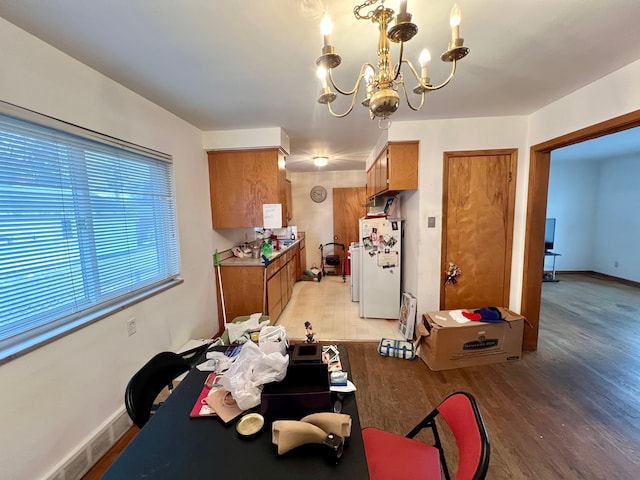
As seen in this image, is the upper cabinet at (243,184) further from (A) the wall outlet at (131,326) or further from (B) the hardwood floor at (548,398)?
(B) the hardwood floor at (548,398)

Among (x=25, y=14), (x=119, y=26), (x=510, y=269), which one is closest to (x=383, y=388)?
(x=510, y=269)

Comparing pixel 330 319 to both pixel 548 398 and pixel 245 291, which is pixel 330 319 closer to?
pixel 245 291

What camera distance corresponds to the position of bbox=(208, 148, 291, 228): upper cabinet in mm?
2891

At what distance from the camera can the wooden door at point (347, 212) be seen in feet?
18.2

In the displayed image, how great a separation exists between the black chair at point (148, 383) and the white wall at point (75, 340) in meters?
0.55

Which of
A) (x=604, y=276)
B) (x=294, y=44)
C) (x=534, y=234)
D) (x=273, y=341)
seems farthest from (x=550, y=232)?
(x=273, y=341)

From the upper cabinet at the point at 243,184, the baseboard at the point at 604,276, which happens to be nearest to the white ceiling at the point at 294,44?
the upper cabinet at the point at 243,184

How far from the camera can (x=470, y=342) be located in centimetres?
236

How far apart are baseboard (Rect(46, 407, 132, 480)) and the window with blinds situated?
719 millimetres

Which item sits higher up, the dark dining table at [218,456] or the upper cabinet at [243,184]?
the upper cabinet at [243,184]

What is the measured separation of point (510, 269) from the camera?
268cm

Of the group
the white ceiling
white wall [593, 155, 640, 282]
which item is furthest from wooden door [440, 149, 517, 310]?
white wall [593, 155, 640, 282]

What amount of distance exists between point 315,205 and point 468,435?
5.16 m

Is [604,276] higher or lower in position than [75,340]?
lower
